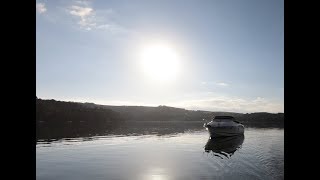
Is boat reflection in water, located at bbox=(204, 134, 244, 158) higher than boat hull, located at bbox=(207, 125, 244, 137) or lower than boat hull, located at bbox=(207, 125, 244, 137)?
lower

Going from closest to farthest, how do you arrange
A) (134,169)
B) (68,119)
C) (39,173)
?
(39,173) → (134,169) → (68,119)

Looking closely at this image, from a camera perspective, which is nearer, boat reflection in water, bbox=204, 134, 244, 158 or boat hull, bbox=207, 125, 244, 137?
boat reflection in water, bbox=204, 134, 244, 158

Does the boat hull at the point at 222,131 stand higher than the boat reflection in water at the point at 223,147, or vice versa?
the boat hull at the point at 222,131

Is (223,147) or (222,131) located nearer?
(223,147)

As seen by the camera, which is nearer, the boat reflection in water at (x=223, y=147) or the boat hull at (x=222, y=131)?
the boat reflection in water at (x=223, y=147)

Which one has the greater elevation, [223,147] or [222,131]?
[222,131]
